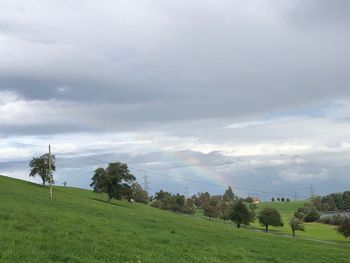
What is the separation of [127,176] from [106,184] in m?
5.05

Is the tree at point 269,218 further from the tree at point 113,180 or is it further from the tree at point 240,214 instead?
the tree at point 113,180

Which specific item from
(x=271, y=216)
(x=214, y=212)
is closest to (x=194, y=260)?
(x=271, y=216)

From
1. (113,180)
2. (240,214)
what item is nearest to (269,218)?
(240,214)

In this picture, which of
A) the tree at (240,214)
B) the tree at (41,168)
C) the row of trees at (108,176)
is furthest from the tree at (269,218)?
the tree at (41,168)

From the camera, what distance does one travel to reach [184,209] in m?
196

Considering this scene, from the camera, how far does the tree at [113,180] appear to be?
97.7 metres

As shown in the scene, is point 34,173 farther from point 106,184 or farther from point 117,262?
point 117,262

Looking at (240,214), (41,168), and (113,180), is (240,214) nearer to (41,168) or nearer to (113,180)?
(113,180)

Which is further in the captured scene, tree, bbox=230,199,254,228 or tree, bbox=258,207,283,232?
tree, bbox=258,207,283,232

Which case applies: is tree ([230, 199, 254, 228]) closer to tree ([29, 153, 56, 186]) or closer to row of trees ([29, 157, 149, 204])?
row of trees ([29, 157, 149, 204])

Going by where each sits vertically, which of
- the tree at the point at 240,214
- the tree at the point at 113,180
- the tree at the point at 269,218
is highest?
the tree at the point at 113,180

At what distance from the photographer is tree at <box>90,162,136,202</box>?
9769 centimetres

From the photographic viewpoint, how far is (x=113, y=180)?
97.8m

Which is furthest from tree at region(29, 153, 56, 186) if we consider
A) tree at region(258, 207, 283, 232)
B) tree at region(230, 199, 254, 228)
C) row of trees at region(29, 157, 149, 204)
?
tree at region(258, 207, 283, 232)
